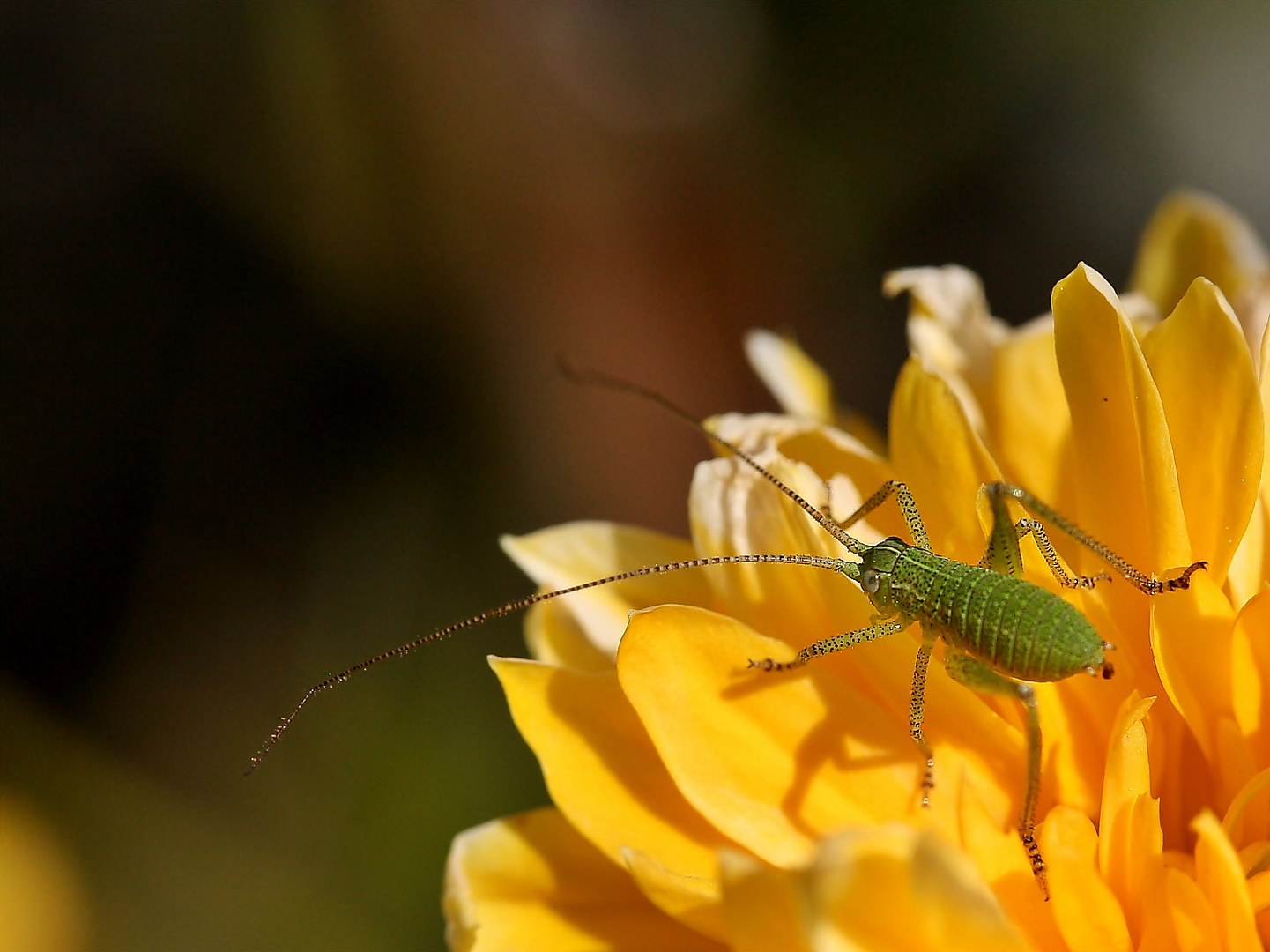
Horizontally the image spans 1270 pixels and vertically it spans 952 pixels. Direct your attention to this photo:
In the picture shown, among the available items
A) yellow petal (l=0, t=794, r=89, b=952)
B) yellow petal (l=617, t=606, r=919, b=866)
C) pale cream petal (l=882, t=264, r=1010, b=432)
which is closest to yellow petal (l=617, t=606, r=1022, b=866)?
yellow petal (l=617, t=606, r=919, b=866)

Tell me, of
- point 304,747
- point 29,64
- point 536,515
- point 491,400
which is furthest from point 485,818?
point 29,64

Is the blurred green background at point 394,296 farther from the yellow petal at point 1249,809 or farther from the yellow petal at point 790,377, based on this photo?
the yellow petal at point 1249,809

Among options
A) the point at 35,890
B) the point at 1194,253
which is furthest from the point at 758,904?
the point at 35,890

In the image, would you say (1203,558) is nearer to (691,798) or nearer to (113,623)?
(691,798)

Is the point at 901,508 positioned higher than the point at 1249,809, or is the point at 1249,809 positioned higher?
the point at 901,508

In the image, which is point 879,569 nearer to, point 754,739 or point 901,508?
point 901,508

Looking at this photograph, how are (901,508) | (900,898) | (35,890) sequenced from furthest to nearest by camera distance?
(35,890)
(901,508)
(900,898)

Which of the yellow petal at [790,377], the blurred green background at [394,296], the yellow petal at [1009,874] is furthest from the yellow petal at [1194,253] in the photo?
the blurred green background at [394,296]
